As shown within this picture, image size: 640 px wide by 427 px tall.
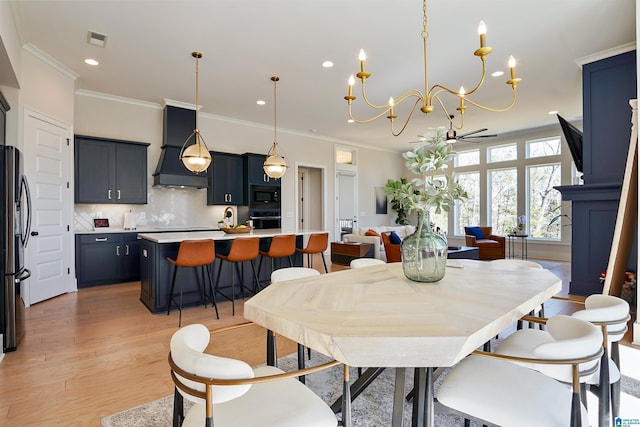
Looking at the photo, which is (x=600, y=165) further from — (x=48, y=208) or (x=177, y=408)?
(x=48, y=208)

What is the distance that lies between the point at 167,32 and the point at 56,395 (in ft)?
11.7

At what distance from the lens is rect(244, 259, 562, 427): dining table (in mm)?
1008

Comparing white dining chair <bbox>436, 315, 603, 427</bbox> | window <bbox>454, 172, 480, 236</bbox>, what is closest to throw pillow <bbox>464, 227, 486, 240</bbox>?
window <bbox>454, 172, 480, 236</bbox>

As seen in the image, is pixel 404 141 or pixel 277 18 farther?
pixel 404 141

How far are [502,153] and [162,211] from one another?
28.0ft

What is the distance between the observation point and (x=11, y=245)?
264 centimetres

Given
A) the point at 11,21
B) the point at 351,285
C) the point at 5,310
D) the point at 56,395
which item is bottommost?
the point at 56,395

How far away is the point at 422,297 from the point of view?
1493 millimetres

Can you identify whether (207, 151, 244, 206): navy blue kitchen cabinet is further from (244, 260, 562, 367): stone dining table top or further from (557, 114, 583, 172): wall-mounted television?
(557, 114, 583, 172): wall-mounted television

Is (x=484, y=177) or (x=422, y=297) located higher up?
(x=484, y=177)

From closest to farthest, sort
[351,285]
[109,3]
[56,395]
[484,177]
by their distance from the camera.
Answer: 1. [351,285]
2. [56,395]
3. [109,3]
4. [484,177]

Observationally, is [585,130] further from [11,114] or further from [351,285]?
[11,114]

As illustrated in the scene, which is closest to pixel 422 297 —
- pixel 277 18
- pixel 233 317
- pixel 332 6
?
pixel 233 317

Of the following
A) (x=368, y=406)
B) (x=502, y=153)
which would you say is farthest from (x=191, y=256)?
(x=502, y=153)
